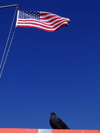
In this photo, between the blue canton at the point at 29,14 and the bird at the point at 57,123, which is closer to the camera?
the bird at the point at 57,123

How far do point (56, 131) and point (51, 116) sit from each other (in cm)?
168

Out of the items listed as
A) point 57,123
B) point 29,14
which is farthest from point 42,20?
point 57,123

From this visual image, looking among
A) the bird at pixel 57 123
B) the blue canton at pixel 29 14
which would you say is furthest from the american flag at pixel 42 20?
the bird at pixel 57 123

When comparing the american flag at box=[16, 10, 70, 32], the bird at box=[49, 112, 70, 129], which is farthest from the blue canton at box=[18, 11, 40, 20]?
the bird at box=[49, 112, 70, 129]

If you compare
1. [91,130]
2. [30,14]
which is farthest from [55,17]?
[91,130]

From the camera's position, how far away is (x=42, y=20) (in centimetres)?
1383

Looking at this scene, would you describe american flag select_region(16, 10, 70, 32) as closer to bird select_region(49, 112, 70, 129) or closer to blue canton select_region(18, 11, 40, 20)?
blue canton select_region(18, 11, 40, 20)

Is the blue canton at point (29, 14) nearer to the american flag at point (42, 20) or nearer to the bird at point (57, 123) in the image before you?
the american flag at point (42, 20)

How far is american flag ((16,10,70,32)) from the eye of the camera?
13461mm

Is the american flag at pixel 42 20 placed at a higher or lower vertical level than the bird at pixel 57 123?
higher

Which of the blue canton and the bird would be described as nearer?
the bird

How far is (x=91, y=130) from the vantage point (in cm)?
849

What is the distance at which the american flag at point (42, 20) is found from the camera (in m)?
13.5

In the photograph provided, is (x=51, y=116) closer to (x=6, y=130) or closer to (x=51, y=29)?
(x=6, y=130)
